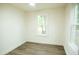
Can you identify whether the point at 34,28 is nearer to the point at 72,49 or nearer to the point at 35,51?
the point at 35,51

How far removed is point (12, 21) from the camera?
3.46 m

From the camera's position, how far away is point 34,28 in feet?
11.6

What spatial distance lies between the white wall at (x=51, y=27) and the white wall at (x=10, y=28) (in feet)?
0.93

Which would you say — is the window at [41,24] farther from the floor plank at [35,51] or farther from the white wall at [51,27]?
the floor plank at [35,51]

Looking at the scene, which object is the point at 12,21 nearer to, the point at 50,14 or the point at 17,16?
the point at 17,16

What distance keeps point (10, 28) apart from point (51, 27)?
149cm

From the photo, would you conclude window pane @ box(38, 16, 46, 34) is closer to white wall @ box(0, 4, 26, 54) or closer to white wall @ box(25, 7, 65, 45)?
white wall @ box(25, 7, 65, 45)

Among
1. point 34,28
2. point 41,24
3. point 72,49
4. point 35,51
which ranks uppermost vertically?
point 41,24

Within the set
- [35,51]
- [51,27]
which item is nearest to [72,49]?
[35,51]

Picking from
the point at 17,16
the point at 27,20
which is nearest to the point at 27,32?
the point at 27,20
